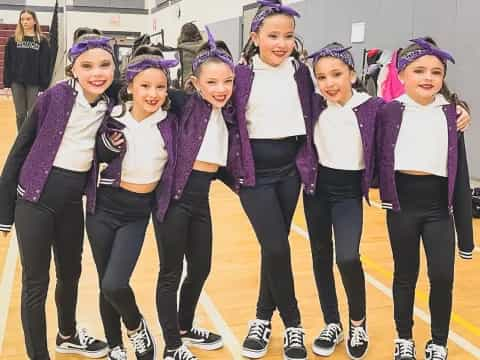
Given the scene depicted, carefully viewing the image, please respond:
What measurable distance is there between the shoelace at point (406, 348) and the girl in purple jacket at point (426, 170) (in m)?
0.18

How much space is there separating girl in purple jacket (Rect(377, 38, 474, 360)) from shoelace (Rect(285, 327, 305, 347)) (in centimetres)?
55

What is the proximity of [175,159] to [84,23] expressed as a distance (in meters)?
20.4

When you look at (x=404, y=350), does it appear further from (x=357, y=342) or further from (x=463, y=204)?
(x=463, y=204)

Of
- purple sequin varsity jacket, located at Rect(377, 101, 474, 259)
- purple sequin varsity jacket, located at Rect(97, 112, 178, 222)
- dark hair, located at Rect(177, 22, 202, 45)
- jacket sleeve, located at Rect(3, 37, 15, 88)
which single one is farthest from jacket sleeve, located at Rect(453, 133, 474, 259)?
jacket sleeve, located at Rect(3, 37, 15, 88)

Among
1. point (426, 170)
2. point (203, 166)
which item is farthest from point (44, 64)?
point (426, 170)

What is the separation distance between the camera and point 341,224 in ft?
8.65

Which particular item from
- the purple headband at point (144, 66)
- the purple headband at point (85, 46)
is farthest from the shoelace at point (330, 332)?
the purple headband at point (85, 46)

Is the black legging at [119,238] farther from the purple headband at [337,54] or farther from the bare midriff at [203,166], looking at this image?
the purple headband at [337,54]

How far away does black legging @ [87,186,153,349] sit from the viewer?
7.95 ft

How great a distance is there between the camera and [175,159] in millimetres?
2521

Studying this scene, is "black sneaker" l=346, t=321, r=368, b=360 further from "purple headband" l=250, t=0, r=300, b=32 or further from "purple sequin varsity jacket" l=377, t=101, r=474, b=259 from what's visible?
"purple headband" l=250, t=0, r=300, b=32

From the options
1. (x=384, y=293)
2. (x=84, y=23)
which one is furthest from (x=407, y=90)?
(x=84, y=23)

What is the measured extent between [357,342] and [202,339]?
0.73 m

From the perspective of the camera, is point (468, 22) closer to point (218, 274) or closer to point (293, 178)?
point (218, 274)
